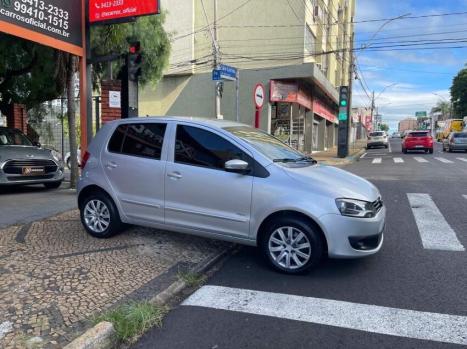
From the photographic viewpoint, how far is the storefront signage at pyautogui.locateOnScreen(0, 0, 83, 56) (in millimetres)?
6832

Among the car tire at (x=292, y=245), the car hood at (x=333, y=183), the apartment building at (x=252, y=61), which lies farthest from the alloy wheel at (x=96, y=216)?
the apartment building at (x=252, y=61)

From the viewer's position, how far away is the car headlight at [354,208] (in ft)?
14.3

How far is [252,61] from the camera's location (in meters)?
24.5

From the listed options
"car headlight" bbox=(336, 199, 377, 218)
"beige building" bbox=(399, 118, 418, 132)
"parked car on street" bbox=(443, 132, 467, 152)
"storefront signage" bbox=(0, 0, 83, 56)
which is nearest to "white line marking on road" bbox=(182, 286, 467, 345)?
"car headlight" bbox=(336, 199, 377, 218)

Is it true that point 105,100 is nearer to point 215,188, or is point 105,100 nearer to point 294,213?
point 215,188

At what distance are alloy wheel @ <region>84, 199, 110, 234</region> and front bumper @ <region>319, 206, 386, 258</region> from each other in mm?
3032

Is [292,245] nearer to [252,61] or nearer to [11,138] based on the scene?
[11,138]

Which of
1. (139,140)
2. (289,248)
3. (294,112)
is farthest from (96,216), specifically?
(294,112)

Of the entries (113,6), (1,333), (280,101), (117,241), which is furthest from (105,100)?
(280,101)

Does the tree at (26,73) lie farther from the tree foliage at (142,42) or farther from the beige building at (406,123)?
the beige building at (406,123)

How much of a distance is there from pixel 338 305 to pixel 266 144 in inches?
87.2

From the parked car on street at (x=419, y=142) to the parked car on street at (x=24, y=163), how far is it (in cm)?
2487

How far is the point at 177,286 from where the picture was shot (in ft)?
14.0

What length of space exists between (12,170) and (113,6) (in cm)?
421
